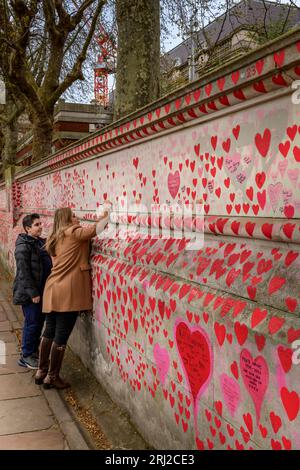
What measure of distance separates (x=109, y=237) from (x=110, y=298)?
2.05 ft

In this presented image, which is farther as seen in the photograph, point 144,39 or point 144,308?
point 144,39

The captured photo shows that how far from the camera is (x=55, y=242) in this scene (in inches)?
192

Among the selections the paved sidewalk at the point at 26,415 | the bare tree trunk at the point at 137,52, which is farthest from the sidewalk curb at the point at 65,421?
the bare tree trunk at the point at 137,52

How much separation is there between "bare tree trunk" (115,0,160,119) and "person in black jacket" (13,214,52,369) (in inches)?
82.9

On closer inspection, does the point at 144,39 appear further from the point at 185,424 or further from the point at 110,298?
the point at 185,424

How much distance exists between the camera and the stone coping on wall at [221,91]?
6.88ft

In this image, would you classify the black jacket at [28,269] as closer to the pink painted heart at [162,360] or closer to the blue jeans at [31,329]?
the blue jeans at [31,329]

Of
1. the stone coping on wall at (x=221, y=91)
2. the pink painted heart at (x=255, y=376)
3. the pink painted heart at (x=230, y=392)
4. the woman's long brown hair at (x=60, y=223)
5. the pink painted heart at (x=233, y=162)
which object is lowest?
the pink painted heart at (x=230, y=392)

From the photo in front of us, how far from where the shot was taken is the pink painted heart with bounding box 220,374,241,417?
240 centimetres

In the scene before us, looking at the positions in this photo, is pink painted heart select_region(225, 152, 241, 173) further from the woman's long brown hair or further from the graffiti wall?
the woman's long brown hair

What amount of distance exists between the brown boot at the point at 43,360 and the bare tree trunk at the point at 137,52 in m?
3.19

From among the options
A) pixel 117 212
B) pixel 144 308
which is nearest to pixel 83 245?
pixel 117 212

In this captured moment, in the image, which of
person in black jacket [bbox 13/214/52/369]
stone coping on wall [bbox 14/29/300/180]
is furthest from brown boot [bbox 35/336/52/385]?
stone coping on wall [bbox 14/29/300/180]
